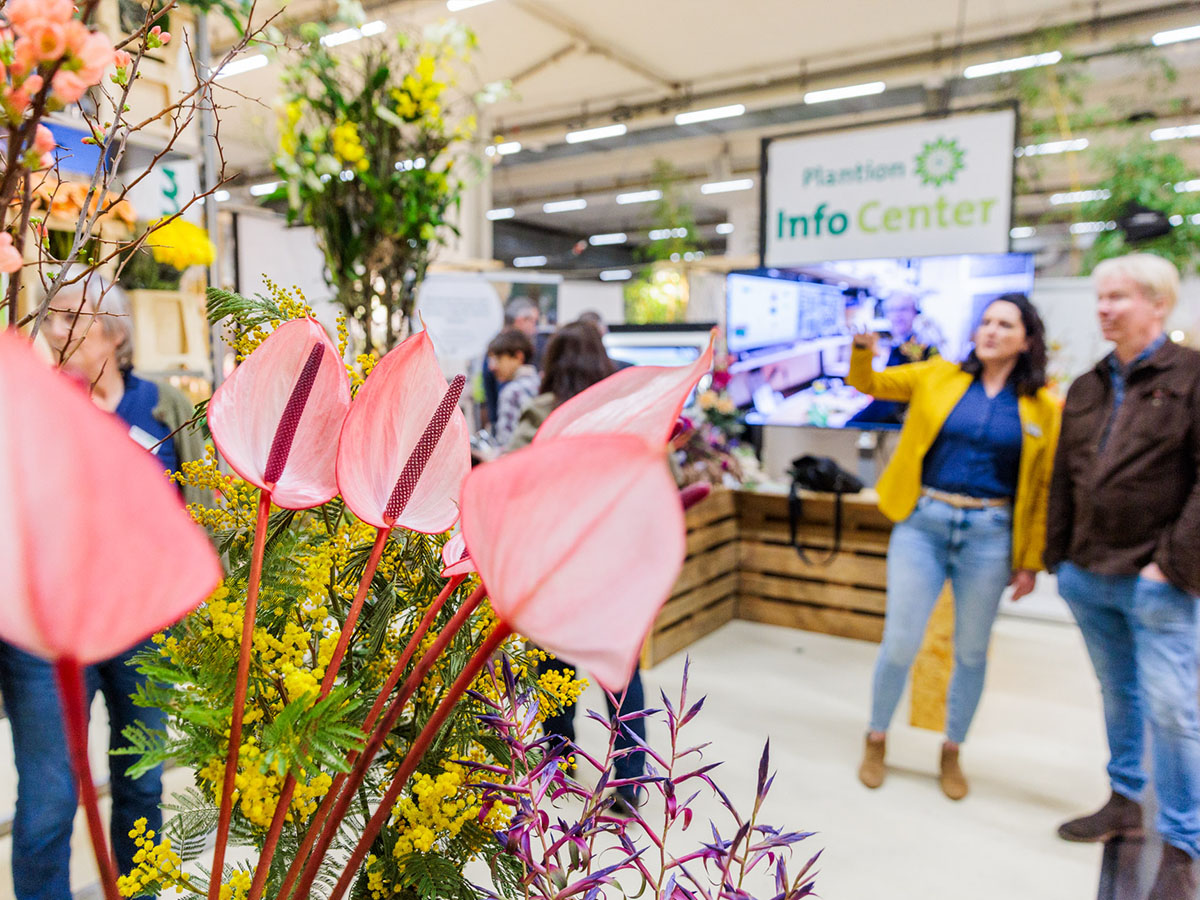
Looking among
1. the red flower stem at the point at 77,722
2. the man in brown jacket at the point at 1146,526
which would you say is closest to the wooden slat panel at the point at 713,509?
the man in brown jacket at the point at 1146,526

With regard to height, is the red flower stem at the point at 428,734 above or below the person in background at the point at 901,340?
below

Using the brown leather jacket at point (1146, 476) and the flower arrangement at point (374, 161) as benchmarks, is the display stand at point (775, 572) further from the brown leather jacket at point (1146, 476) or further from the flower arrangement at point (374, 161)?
the flower arrangement at point (374, 161)

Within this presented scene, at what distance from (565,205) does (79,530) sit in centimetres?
1489

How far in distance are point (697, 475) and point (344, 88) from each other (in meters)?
2.37

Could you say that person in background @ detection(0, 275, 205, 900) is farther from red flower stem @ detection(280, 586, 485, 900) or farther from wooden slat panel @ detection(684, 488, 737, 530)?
wooden slat panel @ detection(684, 488, 737, 530)

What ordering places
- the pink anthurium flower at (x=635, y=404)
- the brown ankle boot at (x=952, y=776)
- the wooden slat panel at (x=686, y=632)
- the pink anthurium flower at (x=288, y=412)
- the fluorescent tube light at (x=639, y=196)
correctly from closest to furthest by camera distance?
the pink anthurium flower at (x=635, y=404), the pink anthurium flower at (x=288, y=412), the brown ankle boot at (x=952, y=776), the wooden slat panel at (x=686, y=632), the fluorescent tube light at (x=639, y=196)

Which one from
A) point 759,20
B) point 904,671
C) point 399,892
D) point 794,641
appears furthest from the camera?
point 759,20

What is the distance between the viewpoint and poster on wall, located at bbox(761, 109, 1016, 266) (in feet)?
11.2

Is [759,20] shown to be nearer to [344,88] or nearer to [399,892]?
[344,88]

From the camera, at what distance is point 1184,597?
2062mm

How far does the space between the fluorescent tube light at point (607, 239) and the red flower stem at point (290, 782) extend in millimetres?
17874

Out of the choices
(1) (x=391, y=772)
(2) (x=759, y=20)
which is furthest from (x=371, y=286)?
(2) (x=759, y=20)

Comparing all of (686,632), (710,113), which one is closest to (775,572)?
(686,632)

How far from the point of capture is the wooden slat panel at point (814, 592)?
3990 millimetres
